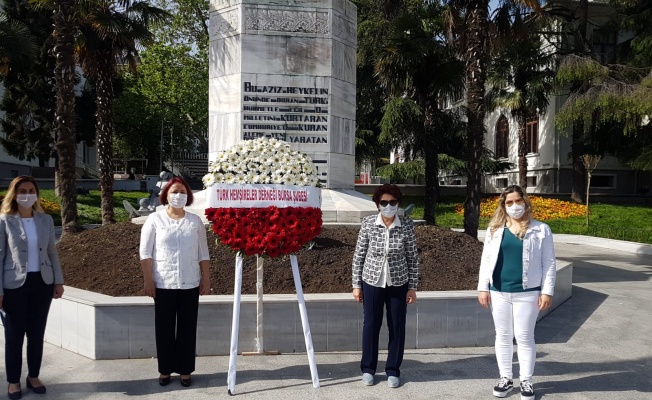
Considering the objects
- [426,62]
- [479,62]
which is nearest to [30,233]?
[479,62]

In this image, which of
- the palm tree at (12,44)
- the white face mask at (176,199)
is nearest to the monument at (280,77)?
the white face mask at (176,199)

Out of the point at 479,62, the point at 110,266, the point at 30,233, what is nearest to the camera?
the point at 30,233

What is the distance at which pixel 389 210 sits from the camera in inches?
205

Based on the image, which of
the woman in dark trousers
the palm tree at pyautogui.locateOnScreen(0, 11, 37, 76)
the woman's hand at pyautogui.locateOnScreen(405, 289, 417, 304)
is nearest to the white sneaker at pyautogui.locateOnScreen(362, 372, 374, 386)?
the woman in dark trousers

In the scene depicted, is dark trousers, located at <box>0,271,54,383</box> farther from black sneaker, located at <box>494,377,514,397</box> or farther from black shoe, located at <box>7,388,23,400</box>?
black sneaker, located at <box>494,377,514,397</box>

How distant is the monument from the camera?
1105cm

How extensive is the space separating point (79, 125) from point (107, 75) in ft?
57.4

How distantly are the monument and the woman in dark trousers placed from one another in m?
5.97

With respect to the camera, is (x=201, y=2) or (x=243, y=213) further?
(x=201, y=2)

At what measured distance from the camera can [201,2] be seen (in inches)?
1331

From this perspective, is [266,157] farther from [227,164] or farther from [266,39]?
[266,39]

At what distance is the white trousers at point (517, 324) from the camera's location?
16.0 feet

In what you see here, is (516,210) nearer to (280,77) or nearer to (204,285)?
(204,285)

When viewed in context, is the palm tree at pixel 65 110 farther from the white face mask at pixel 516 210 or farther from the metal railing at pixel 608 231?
the metal railing at pixel 608 231
